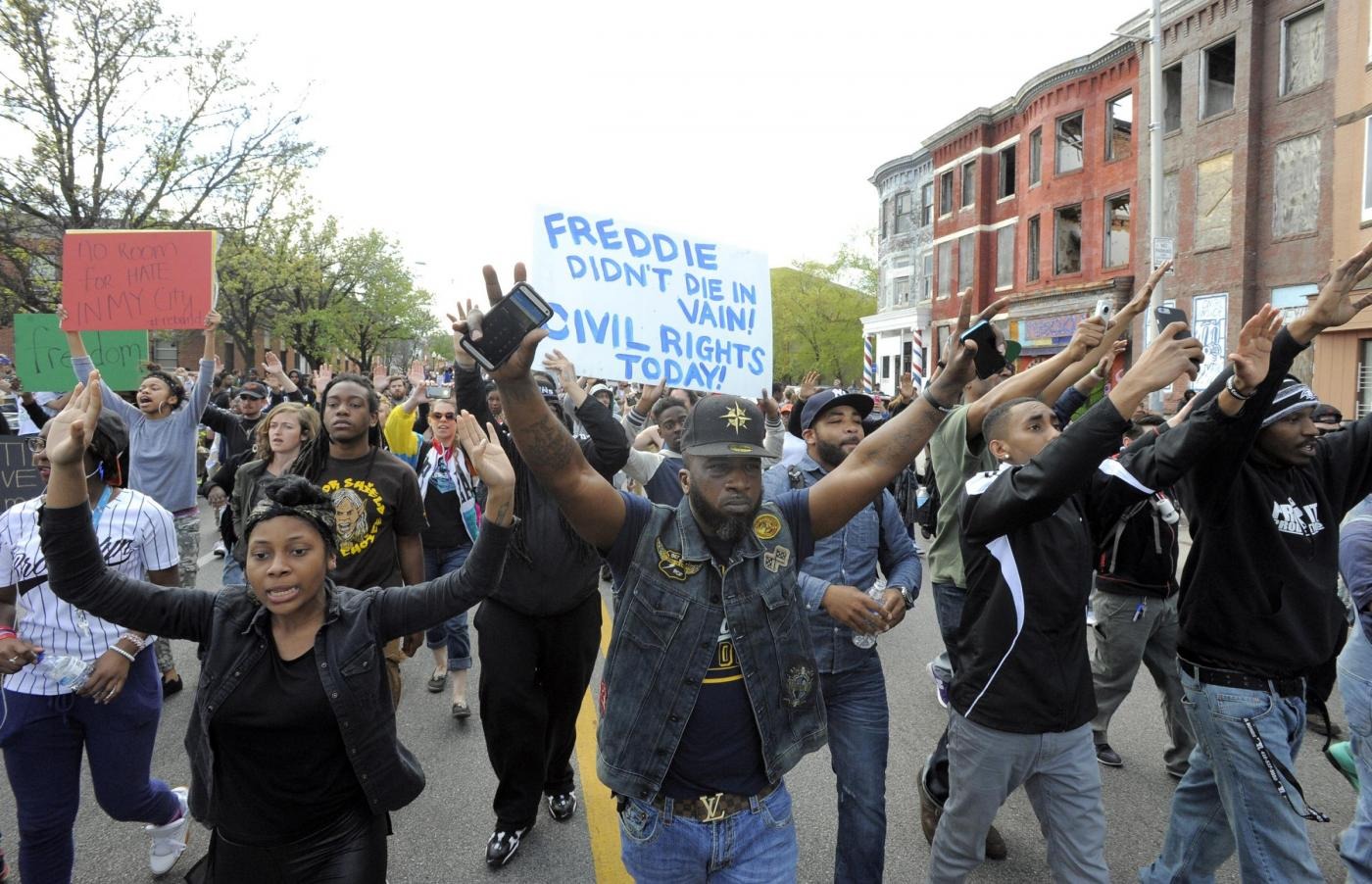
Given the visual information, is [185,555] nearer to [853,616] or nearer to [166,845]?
[166,845]

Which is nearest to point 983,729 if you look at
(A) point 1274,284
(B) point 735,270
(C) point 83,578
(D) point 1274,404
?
(D) point 1274,404

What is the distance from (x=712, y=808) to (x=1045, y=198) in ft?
108

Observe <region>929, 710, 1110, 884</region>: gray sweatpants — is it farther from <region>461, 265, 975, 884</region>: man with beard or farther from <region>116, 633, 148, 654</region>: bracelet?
<region>116, 633, 148, 654</region>: bracelet

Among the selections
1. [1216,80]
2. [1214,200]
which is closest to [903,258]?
[1216,80]

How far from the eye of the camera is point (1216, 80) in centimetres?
2350

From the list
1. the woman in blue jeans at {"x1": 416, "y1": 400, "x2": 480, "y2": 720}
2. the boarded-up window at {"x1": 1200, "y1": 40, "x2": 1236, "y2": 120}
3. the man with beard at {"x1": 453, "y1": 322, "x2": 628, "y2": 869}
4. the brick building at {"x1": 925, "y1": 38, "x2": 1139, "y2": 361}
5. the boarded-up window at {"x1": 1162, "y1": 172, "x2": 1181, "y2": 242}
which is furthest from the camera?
the brick building at {"x1": 925, "y1": 38, "x2": 1139, "y2": 361}

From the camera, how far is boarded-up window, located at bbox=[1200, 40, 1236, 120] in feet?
76.2

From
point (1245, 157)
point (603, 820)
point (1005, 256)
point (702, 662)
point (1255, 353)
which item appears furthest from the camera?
point (1005, 256)

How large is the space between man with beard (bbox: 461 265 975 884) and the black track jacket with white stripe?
840 millimetres

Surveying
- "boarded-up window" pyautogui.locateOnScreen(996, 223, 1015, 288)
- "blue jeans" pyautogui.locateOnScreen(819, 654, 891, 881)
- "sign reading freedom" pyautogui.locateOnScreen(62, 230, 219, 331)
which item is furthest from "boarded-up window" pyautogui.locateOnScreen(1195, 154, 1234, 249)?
"blue jeans" pyautogui.locateOnScreen(819, 654, 891, 881)

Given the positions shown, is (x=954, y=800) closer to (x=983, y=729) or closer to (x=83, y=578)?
(x=983, y=729)

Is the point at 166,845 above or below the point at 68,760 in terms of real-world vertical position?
→ below

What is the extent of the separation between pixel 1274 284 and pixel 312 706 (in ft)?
81.7

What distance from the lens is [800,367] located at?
2152 inches
